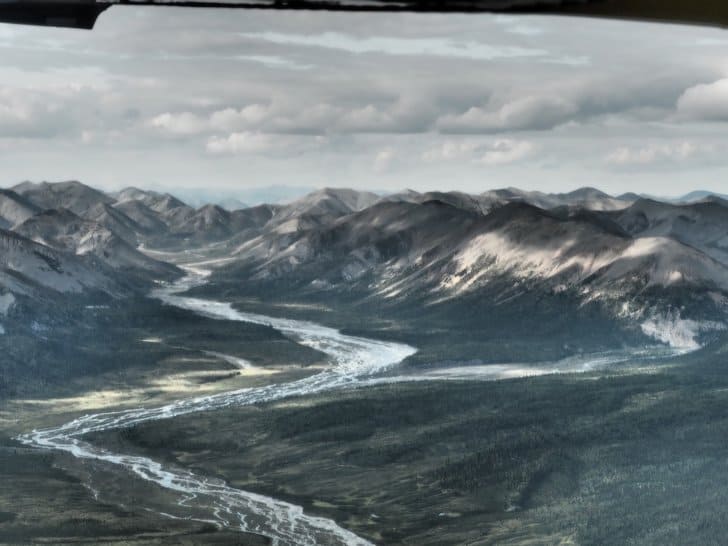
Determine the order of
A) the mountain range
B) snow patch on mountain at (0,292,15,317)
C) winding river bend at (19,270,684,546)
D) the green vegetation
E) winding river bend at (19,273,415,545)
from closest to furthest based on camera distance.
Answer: winding river bend at (19,273,415,545) → winding river bend at (19,270,684,546) → the green vegetation → snow patch on mountain at (0,292,15,317) → the mountain range

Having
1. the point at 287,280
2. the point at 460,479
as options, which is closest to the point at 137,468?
the point at 460,479

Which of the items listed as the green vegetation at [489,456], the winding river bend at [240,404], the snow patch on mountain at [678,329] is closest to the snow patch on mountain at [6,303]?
the winding river bend at [240,404]

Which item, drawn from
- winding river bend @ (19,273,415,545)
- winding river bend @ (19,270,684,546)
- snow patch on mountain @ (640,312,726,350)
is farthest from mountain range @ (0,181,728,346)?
winding river bend @ (19,273,415,545)

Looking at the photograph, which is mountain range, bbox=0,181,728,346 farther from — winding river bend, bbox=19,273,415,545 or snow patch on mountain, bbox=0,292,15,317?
winding river bend, bbox=19,273,415,545

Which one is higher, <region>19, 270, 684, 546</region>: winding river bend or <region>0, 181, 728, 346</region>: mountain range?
<region>0, 181, 728, 346</region>: mountain range

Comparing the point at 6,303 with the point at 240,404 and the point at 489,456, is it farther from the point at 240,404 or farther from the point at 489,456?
→ the point at 489,456

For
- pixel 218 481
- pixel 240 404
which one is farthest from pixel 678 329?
pixel 218 481

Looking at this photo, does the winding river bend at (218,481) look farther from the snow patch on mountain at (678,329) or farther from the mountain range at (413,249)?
the snow patch on mountain at (678,329)

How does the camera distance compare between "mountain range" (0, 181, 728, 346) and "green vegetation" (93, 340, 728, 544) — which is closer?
"green vegetation" (93, 340, 728, 544)
